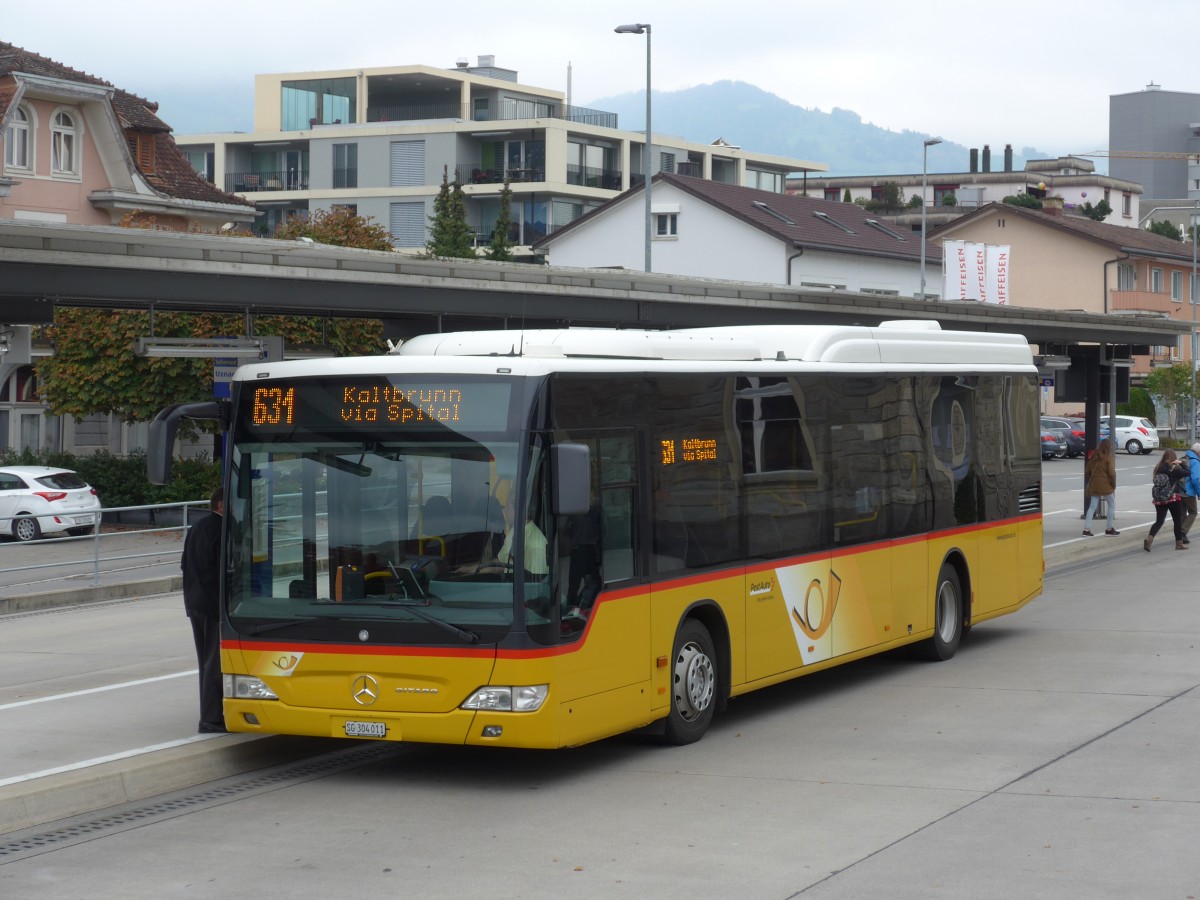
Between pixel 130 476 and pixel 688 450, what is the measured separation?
27.5m

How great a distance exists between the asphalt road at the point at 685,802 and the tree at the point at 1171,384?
65.4 metres

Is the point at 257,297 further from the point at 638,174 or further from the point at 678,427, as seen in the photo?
the point at 638,174

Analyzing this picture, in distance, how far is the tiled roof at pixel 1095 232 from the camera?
8319 cm

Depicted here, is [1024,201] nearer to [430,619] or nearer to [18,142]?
[18,142]

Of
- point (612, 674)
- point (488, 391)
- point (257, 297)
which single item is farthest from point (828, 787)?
point (257, 297)

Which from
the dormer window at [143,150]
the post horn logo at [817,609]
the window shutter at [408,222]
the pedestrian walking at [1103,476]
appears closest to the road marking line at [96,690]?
the post horn logo at [817,609]

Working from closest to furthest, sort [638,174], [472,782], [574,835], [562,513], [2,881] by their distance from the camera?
[2,881] → [574,835] → [562,513] → [472,782] → [638,174]

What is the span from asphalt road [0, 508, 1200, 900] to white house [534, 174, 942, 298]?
171 feet

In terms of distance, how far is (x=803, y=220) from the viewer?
70.9m

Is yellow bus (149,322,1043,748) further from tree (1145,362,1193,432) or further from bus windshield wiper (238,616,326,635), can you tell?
tree (1145,362,1193,432)

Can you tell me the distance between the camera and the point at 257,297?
18672 millimetres

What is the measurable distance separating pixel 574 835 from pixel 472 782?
1752 mm

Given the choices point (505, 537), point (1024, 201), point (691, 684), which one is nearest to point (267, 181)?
point (1024, 201)

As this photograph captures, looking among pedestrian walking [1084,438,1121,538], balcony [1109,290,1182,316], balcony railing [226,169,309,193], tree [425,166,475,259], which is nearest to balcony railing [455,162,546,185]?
balcony railing [226,169,309,193]
